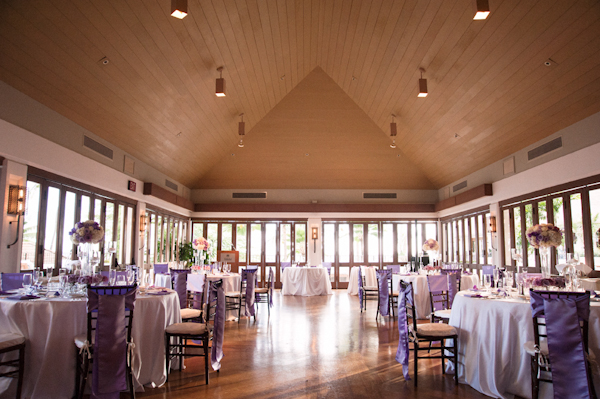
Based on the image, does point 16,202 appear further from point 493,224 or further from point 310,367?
point 493,224

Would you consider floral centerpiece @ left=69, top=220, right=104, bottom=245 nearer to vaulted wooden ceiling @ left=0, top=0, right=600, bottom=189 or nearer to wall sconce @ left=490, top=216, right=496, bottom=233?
vaulted wooden ceiling @ left=0, top=0, right=600, bottom=189

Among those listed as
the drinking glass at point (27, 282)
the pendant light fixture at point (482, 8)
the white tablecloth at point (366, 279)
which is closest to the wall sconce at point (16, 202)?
the drinking glass at point (27, 282)

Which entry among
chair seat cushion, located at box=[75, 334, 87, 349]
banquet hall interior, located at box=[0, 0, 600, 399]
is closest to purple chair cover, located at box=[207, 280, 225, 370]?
banquet hall interior, located at box=[0, 0, 600, 399]

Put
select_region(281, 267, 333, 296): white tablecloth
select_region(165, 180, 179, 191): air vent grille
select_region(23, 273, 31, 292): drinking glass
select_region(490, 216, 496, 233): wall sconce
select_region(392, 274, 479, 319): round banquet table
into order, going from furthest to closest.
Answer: select_region(165, 180, 179, 191): air vent grille → select_region(281, 267, 333, 296): white tablecloth → select_region(490, 216, 496, 233): wall sconce → select_region(392, 274, 479, 319): round banquet table → select_region(23, 273, 31, 292): drinking glass

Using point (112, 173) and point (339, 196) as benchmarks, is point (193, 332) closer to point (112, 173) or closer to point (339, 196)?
point (112, 173)

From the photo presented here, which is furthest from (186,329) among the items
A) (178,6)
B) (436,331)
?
(178,6)

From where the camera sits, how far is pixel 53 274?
7.31m

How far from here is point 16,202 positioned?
Answer: 6.18m

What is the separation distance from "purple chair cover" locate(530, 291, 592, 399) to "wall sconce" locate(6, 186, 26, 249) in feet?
21.7

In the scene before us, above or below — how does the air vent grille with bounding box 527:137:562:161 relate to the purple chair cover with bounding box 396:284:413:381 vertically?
above

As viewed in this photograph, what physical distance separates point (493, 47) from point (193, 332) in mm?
6102

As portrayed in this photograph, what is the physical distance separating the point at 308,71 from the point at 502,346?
874 cm

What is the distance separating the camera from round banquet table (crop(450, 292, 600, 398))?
385 cm

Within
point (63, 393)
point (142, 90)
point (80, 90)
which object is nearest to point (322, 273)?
point (142, 90)
